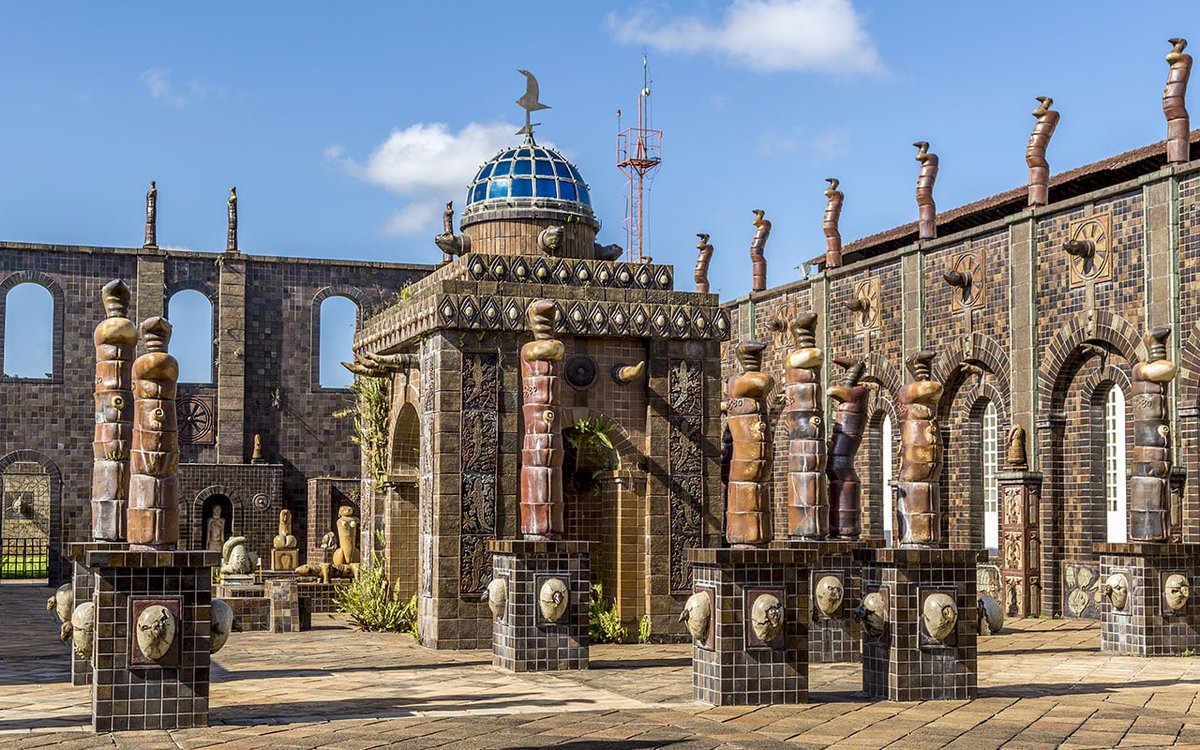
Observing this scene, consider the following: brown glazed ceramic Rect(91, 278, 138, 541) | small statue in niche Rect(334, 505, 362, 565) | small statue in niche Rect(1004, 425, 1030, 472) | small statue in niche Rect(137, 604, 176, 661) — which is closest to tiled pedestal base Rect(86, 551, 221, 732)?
small statue in niche Rect(137, 604, 176, 661)

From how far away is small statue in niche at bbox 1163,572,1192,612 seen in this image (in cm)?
1577

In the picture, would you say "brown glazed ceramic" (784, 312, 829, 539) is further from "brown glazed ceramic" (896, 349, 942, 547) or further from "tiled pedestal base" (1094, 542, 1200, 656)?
"tiled pedestal base" (1094, 542, 1200, 656)

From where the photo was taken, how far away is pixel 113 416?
37.5ft

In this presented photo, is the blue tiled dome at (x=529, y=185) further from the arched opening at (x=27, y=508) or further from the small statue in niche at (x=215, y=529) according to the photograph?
the arched opening at (x=27, y=508)

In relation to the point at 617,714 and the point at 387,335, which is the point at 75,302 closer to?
the point at 387,335

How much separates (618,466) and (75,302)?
19.7 metres

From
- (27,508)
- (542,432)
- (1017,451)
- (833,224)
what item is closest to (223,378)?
(27,508)

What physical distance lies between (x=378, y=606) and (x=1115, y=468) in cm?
1290

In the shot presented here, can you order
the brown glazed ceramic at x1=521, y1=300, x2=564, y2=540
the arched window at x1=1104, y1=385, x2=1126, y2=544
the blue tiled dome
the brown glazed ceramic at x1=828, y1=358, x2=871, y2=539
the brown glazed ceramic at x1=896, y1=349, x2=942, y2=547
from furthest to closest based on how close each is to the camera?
the arched window at x1=1104, y1=385, x2=1126, y2=544
the blue tiled dome
the brown glazed ceramic at x1=828, y1=358, x2=871, y2=539
the brown glazed ceramic at x1=521, y1=300, x2=564, y2=540
the brown glazed ceramic at x1=896, y1=349, x2=942, y2=547

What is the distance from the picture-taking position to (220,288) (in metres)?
33.8

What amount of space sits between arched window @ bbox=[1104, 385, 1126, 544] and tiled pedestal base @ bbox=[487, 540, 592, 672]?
44.1ft

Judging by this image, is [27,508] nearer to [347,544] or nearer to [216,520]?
[216,520]

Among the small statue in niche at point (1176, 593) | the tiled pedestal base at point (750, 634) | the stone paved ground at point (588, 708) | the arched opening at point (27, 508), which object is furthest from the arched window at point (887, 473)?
the arched opening at point (27, 508)

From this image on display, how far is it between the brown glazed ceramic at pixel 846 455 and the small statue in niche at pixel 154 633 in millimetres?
7359
